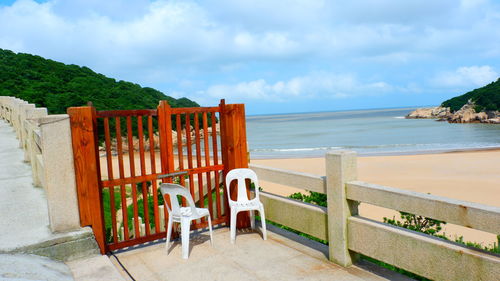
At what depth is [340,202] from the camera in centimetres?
448

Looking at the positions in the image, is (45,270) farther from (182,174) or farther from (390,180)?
(390,180)

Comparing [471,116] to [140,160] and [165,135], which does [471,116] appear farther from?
[140,160]

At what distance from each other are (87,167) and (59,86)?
44815 millimetres

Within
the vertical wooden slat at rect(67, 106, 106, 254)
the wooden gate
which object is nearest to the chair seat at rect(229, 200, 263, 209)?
the wooden gate

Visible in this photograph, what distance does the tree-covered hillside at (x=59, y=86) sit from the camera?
124ft

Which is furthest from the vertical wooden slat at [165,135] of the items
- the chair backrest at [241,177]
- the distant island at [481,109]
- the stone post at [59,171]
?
the distant island at [481,109]

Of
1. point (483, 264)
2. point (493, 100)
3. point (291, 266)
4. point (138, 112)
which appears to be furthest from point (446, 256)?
point (493, 100)

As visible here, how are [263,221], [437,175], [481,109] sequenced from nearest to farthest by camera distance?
[263,221] < [437,175] < [481,109]

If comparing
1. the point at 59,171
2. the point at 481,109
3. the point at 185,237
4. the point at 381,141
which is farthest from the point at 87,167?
the point at 481,109

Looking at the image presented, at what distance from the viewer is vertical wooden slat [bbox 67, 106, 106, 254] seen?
464 cm

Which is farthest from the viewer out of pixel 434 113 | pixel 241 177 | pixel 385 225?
pixel 434 113

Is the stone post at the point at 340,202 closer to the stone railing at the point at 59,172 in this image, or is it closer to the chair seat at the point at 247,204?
the chair seat at the point at 247,204

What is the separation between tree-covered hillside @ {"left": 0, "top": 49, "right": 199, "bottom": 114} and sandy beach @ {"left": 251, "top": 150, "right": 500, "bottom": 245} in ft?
73.4

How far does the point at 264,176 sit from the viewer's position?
227 inches
